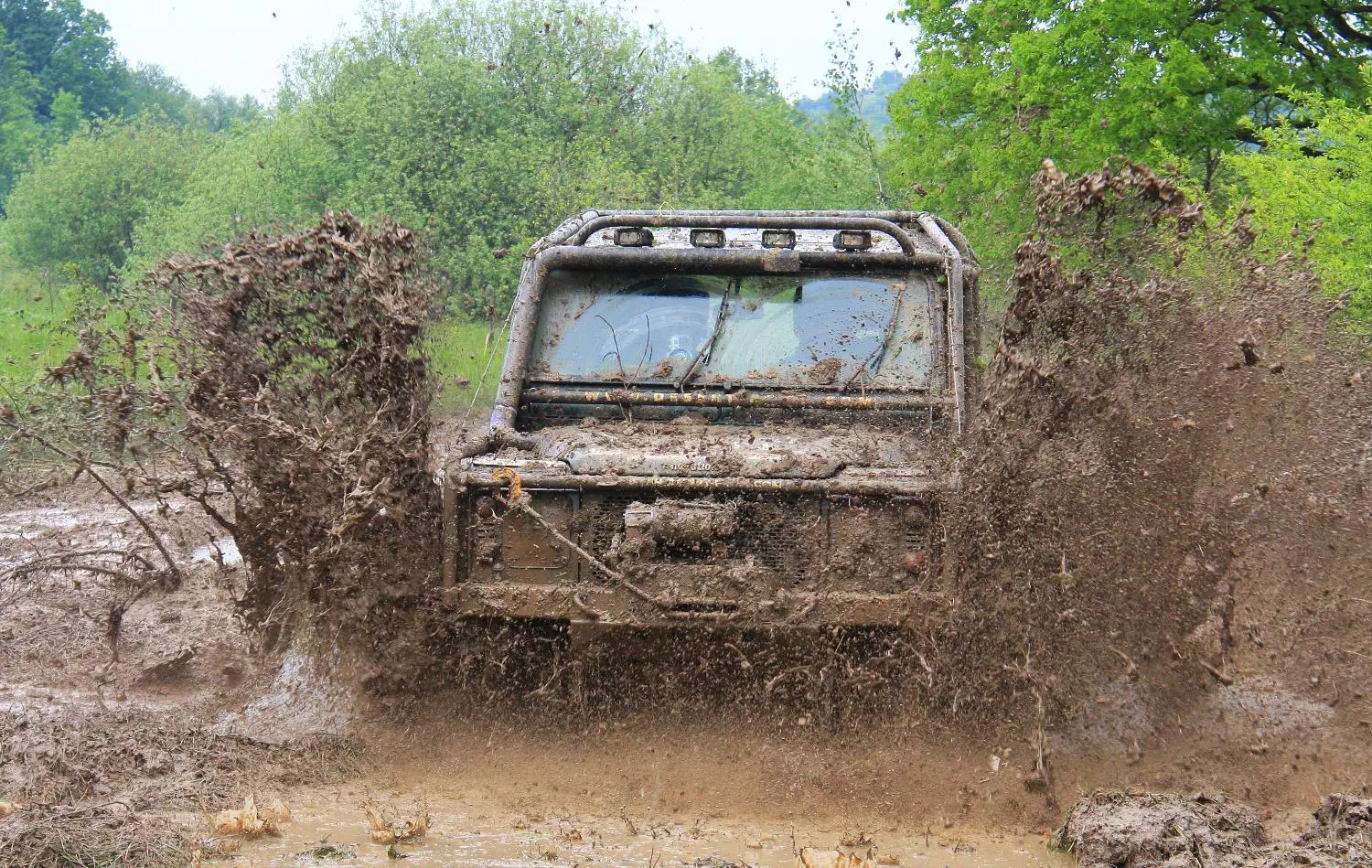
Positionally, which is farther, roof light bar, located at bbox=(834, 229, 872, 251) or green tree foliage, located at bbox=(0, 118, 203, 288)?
green tree foliage, located at bbox=(0, 118, 203, 288)

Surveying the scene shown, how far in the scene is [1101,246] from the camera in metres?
5.70

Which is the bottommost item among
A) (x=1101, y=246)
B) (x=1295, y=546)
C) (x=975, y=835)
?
(x=975, y=835)

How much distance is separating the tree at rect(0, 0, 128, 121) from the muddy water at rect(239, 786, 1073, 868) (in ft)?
210

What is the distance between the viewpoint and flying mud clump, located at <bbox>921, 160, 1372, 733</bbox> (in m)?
5.31

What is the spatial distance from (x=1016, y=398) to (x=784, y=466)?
0.87 meters

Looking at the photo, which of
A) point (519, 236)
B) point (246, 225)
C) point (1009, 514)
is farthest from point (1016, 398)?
point (519, 236)

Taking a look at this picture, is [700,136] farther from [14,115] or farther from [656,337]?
[14,115]

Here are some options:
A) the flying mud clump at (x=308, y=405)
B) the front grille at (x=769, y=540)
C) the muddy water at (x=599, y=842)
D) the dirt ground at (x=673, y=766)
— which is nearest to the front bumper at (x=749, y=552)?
the front grille at (x=769, y=540)

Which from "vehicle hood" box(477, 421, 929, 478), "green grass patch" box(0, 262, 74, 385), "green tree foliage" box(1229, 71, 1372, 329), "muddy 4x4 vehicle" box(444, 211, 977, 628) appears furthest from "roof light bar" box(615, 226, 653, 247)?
"green tree foliage" box(1229, 71, 1372, 329)

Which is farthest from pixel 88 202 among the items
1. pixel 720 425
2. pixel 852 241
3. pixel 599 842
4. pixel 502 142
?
pixel 599 842

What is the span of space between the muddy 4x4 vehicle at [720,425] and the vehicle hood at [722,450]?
0.01m

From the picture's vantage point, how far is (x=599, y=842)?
4.80 meters

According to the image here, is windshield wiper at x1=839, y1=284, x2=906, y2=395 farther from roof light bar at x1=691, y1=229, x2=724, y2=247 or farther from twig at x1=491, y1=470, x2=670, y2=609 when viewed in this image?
twig at x1=491, y1=470, x2=670, y2=609

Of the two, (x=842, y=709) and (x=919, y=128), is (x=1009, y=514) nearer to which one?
(x=842, y=709)
